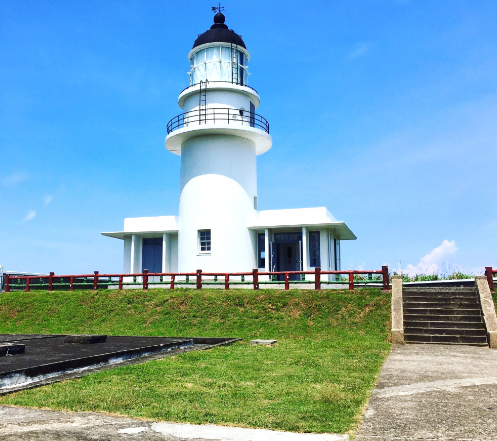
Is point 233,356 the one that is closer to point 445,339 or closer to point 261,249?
point 445,339

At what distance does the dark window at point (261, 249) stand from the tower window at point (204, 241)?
2511 mm

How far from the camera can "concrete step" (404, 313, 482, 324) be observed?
14.4 metres

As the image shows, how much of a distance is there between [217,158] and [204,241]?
13.3 feet

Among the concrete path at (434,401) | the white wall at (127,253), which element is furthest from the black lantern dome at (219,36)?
the concrete path at (434,401)

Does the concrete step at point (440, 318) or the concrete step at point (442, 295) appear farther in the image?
the concrete step at point (442, 295)

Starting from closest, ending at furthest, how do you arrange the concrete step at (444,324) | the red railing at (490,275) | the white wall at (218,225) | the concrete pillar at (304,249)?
1. the concrete step at (444,324)
2. the red railing at (490,275)
3. the concrete pillar at (304,249)
4. the white wall at (218,225)

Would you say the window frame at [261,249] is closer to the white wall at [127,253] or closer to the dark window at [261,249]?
the dark window at [261,249]

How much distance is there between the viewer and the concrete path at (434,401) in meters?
4.95

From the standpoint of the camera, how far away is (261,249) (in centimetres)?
2472

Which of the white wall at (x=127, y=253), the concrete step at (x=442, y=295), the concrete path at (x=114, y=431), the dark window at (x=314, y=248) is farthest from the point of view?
the white wall at (x=127, y=253)

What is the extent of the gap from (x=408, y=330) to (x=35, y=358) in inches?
384

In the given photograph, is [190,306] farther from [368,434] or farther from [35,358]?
[368,434]

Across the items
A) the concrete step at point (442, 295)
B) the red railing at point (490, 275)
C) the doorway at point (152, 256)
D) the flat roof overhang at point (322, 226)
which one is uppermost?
the flat roof overhang at point (322, 226)

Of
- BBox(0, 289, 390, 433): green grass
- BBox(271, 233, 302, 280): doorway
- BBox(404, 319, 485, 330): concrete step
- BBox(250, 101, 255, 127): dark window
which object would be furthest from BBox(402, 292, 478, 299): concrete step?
BBox(250, 101, 255, 127): dark window
